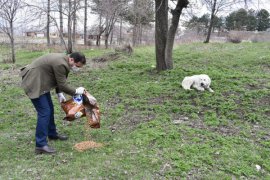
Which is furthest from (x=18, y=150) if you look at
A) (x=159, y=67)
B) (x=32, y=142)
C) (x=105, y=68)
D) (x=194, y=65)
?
(x=194, y=65)

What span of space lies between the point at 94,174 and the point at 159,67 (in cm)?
547

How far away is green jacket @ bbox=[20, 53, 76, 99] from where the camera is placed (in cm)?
373

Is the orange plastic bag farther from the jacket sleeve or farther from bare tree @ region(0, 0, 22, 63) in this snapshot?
bare tree @ region(0, 0, 22, 63)

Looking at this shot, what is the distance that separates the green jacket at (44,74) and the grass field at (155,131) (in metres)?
0.91

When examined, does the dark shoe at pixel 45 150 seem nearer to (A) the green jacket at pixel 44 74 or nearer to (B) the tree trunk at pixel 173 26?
(A) the green jacket at pixel 44 74

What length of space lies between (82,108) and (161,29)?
15.5 ft

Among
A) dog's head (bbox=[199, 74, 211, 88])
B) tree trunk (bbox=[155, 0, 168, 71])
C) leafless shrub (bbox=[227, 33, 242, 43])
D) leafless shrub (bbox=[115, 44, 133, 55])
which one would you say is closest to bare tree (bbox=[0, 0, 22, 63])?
leafless shrub (bbox=[115, 44, 133, 55])

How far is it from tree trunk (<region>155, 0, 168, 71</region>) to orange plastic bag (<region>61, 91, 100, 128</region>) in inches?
180

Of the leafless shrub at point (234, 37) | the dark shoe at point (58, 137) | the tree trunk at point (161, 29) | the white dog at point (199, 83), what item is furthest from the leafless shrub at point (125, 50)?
the leafless shrub at point (234, 37)

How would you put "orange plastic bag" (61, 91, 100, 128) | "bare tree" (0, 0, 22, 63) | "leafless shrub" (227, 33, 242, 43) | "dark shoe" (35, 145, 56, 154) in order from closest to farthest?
"dark shoe" (35, 145, 56, 154) → "orange plastic bag" (61, 91, 100, 128) → "bare tree" (0, 0, 22, 63) → "leafless shrub" (227, 33, 242, 43)

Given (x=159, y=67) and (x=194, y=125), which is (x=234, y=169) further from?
(x=159, y=67)

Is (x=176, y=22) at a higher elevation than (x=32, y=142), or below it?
higher

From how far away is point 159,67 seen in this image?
852 centimetres

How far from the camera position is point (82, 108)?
4156 mm
